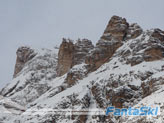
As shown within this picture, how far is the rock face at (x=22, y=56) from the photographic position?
105 meters

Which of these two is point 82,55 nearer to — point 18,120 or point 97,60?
point 97,60

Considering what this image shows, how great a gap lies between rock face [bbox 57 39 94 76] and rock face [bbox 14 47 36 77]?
2461 cm

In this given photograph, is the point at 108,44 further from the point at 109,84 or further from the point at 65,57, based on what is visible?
the point at 65,57

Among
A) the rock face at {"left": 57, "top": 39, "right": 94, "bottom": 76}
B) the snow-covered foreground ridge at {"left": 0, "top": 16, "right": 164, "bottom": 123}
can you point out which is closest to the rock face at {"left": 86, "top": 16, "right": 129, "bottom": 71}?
the snow-covered foreground ridge at {"left": 0, "top": 16, "right": 164, "bottom": 123}

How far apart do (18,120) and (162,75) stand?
81.9ft

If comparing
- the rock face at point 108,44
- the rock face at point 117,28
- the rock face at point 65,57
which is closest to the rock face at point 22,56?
the rock face at point 65,57

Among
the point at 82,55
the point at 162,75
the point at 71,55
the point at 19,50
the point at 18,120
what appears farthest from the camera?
the point at 19,50

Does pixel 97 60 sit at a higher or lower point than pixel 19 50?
lower

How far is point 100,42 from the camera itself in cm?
6200

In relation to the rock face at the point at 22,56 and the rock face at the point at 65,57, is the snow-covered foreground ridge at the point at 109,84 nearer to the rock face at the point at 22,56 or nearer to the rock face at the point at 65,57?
the rock face at the point at 65,57

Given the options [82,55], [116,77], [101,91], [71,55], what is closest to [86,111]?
[101,91]

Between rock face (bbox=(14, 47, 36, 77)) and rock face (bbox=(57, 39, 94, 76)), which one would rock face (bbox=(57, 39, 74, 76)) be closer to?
rock face (bbox=(57, 39, 94, 76))

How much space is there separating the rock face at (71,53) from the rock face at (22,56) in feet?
80.8

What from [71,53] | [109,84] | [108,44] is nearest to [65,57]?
[71,53]
